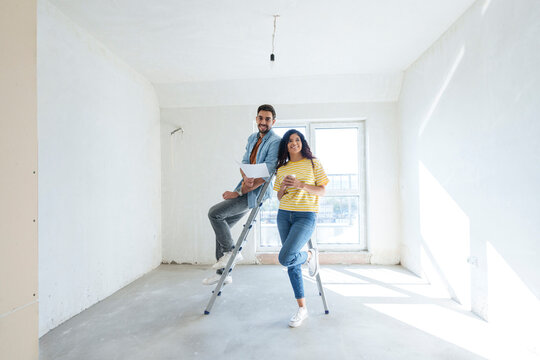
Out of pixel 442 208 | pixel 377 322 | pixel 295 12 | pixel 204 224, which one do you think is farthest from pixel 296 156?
pixel 204 224

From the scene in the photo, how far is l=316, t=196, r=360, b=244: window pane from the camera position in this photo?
428 centimetres

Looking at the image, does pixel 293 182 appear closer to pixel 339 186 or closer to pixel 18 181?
pixel 18 181

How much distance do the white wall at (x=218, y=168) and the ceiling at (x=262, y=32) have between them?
0.60 meters

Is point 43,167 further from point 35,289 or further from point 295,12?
point 295,12

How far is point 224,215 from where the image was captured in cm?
257

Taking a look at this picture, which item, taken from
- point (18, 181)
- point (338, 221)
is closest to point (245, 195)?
point (18, 181)

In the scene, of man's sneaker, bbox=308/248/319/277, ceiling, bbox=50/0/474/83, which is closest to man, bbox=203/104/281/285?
man's sneaker, bbox=308/248/319/277

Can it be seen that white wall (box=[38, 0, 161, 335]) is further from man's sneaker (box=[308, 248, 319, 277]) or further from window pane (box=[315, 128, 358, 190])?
window pane (box=[315, 128, 358, 190])

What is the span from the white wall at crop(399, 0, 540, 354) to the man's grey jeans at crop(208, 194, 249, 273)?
6.51ft

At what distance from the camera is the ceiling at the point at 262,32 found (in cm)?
240

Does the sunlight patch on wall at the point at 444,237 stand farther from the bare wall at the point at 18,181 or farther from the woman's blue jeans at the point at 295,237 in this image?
the bare wall at the point at 18,181

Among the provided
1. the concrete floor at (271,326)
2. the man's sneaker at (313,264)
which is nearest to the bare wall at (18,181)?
the concrete floor at (271,326)

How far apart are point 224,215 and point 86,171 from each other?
139 cm

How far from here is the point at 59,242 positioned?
2344 millimetres
